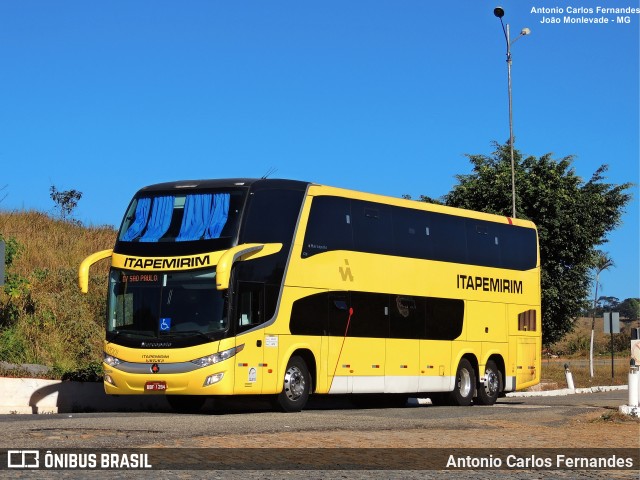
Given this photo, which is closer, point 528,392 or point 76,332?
point 76,332

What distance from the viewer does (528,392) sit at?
37.9 meters

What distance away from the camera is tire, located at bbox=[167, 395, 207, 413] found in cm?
2347

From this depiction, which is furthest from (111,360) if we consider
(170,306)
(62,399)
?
(62,399)

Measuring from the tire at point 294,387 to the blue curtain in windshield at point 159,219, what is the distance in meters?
3.46

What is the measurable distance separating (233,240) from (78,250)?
1885 centimetres

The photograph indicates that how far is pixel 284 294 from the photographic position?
22344mm

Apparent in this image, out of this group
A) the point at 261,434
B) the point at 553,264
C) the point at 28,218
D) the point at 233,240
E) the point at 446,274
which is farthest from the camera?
the point at 553,264

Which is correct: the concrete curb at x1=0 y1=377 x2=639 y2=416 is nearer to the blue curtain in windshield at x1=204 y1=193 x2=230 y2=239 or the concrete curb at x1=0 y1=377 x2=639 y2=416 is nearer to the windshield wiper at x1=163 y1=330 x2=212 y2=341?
the windshield wiper at x1=163 y1=330 x2=212 y2=341

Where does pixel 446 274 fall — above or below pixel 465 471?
above

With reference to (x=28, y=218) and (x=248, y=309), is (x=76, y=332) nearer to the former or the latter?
(x=248, y=309)

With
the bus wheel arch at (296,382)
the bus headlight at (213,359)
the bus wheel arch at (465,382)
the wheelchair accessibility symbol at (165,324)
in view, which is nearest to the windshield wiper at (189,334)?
the wheelchair accessibility symbol at (165,324)

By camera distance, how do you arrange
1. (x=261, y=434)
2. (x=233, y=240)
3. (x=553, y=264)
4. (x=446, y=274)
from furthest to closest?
(x=553, y=264), (x=446, y=274), (x=233, y=240), (x=261, y=434)

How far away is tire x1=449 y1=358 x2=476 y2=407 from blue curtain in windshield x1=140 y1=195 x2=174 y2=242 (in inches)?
342

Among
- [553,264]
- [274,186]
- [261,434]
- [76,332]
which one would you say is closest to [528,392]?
[553,264]
